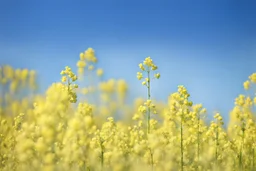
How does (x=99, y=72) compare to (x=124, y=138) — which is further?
(x=99, y=72)

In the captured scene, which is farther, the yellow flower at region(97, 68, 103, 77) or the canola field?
the yellow flower at region(97, 68, 103, 77)

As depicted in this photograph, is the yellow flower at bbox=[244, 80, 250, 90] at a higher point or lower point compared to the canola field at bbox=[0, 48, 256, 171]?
higher

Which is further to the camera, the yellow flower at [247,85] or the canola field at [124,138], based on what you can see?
the yellow flower at [247,85]

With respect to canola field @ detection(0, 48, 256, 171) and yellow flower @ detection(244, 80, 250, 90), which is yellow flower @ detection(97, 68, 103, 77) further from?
yellow flower @ detection(244, 80, 250, 90)

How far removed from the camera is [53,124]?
396 cm

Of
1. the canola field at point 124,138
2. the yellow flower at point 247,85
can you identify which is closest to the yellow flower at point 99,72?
the canola field at point 124,138

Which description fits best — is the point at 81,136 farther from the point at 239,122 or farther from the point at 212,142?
the point at 239,122

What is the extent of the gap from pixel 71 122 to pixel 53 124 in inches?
13.0

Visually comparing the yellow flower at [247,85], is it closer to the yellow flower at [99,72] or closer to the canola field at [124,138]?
the canola field at [124,138]

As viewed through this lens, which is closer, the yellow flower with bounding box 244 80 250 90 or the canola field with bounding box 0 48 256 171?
the canola field with bounding box 0 48 256 171

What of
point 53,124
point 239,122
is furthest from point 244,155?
point 53,124

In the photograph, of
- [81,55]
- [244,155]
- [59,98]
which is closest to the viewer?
[59,98]

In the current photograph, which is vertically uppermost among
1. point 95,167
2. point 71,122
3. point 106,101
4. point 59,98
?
point 106,101

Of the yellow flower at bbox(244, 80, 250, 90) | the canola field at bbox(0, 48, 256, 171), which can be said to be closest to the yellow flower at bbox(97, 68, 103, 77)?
the canola field at bbox(0, 48, 256, 171)
